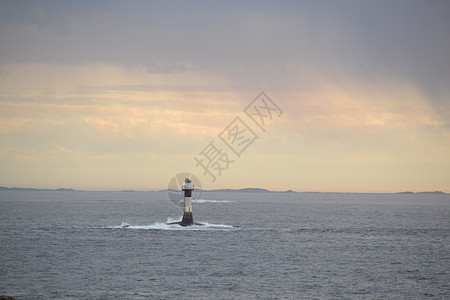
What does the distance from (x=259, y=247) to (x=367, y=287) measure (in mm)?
25502

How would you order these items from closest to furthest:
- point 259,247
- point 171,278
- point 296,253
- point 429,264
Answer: point 171,278 < point 429,264 < point 296,253 < point 259,247

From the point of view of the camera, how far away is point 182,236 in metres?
80.4

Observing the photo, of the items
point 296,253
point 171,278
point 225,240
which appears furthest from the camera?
point 225,240

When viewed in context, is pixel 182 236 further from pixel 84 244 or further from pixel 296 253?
pixel 296 253

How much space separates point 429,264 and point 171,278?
101 feet

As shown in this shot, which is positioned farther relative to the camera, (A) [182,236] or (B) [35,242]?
(A) [182,236]

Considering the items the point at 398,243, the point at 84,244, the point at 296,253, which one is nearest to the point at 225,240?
the point at 296,253

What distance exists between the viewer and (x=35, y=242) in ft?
233

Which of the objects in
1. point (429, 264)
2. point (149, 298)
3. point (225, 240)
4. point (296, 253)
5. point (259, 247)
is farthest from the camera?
point (225, 240)

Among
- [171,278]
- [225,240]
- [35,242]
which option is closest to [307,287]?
[171,278]

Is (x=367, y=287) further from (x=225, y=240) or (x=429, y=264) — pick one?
(x=225, y=240)

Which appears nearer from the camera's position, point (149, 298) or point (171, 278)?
point (149, 298)

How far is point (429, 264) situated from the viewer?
190ft

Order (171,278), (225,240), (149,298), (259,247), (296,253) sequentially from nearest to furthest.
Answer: (149,298)
(171,278)
(296,253)
(259,247)
(225,240)
